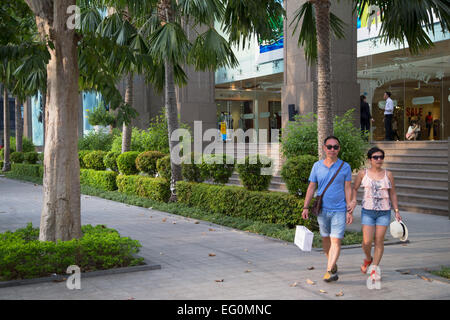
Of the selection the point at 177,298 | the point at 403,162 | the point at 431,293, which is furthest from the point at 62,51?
the point at 403,162

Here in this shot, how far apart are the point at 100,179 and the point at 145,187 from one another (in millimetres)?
4250

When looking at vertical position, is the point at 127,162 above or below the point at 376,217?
above

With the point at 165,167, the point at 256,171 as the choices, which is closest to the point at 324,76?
the point at 256,171

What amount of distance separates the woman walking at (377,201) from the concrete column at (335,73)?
10109mm

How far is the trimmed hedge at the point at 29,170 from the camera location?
84.7ft

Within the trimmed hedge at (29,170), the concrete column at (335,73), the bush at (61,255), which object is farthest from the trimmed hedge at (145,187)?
the trimmed hedge at (29,170)

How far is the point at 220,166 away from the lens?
43.3 feet

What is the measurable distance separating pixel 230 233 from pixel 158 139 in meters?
10.3

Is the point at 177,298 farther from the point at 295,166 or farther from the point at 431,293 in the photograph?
the point at 295,166

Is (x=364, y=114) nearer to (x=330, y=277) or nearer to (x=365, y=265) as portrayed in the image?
(x=365, y=265)

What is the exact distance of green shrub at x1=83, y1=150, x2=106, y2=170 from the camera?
20859 millimetres

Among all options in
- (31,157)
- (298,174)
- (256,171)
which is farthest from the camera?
(31,157)

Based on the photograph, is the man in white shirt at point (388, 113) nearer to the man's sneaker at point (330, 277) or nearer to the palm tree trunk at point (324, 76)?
the palm tree trunk at point (324, 76)

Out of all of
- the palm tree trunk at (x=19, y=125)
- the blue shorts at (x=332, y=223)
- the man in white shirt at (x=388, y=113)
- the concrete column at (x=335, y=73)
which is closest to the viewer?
the blue shorts at (x=332, y=223)
